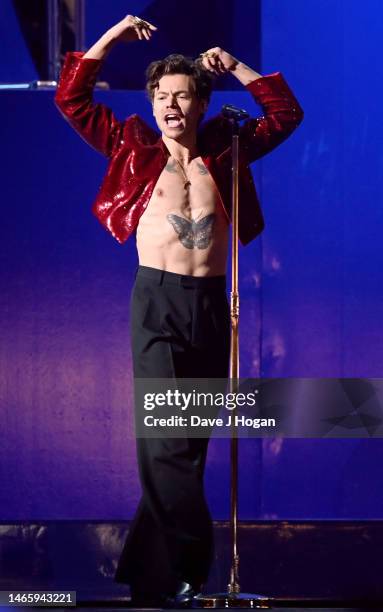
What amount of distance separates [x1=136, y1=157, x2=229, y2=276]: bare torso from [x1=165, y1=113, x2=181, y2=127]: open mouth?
14 centimetres

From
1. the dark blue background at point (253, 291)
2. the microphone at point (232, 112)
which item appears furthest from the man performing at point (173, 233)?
the dark blue background at point (253, 291)

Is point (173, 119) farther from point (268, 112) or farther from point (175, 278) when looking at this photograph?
point (175, 278)

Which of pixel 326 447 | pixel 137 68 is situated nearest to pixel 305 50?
pixel 137 68

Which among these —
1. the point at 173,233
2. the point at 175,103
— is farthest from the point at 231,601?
the point at 175,103

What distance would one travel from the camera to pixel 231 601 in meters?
3.82

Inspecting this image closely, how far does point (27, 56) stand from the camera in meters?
5.41

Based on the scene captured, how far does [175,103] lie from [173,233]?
0.44 m

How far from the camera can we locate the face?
405cm

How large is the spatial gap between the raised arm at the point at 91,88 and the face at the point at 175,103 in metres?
0.18

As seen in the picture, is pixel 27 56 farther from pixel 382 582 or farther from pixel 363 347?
pixel 382 582

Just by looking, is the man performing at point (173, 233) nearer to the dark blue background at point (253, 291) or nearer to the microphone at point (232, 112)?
the microphone at point (232, 112)

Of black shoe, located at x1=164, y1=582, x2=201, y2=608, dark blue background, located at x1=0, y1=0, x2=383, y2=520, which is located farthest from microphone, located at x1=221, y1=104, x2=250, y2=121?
black shoe, located at x1=164, y1=582, x2=201, y2=608

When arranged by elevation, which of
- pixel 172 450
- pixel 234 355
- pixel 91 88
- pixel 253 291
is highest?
pixel 91 88

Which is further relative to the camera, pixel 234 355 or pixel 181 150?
pixel 181 150
